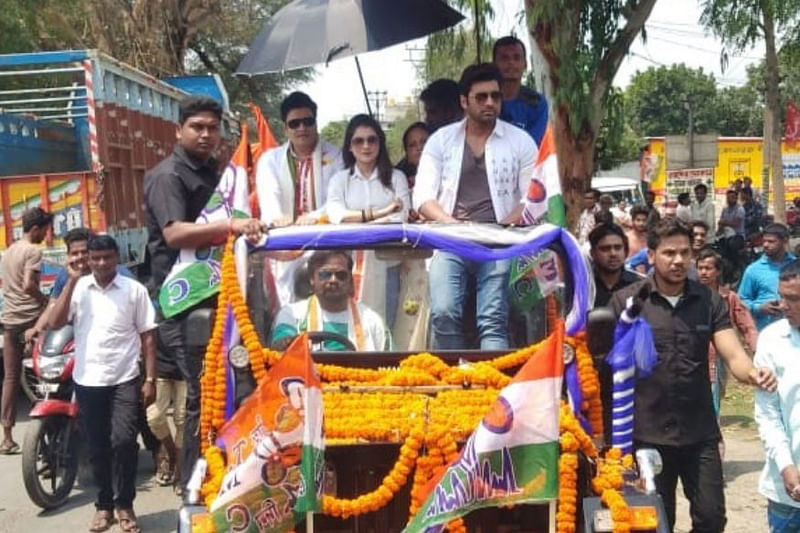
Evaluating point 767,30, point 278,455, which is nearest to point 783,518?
point 278,455

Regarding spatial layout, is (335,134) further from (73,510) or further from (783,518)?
→ (783,518)

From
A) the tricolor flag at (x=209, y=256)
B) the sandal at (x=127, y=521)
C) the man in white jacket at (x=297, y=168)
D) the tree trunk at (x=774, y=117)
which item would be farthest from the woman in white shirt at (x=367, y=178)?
the tree trunk at (x=774, y=117)

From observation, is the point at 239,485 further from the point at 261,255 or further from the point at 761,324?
the point at 761,324

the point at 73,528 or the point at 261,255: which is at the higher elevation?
the point at 261,255

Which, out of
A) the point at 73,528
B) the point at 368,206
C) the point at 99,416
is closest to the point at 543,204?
the point at 368,206

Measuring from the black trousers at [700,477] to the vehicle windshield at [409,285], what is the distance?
3.48ft

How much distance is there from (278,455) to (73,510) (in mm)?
4154

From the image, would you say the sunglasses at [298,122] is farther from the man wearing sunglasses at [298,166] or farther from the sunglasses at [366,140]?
the sunglasses at [366,140]

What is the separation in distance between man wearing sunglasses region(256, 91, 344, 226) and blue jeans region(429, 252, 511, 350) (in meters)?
1.21

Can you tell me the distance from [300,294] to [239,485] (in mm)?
1313

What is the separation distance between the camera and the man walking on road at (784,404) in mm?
4203

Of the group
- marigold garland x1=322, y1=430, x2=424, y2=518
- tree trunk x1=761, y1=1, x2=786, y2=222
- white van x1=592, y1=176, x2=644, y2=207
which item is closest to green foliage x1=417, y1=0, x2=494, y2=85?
marigold garland x1=322, y1=430, x2=424, y2=518

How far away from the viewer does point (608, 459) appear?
12.6 feet

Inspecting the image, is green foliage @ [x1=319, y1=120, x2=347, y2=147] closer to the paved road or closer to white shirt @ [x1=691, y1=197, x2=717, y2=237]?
the paved road
